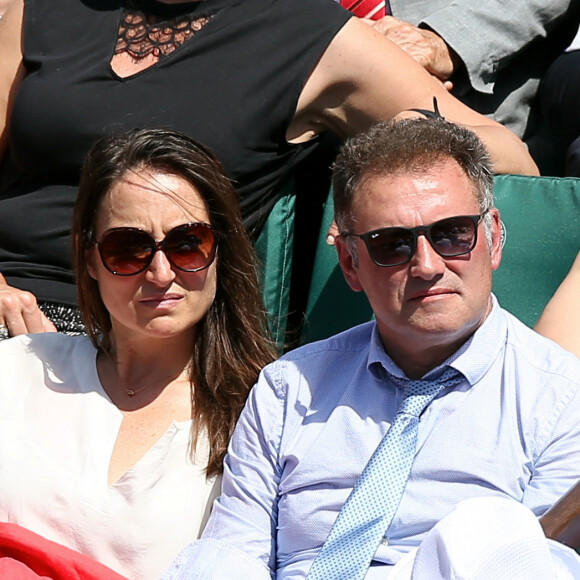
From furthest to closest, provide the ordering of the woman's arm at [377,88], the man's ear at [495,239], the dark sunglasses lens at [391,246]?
the woman's arm at [377,88] < the man's ear at [495,239] < the dark sunglasses lens at [391,246]

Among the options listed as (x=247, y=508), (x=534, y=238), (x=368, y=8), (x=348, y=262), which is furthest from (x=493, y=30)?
(x=247, y=508)

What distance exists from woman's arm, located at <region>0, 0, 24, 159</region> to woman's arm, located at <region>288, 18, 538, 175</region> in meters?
0.86

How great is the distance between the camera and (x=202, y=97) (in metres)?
2.78

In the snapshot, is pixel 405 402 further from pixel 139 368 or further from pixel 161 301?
pixel 139 368

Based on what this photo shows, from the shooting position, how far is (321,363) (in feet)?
7.05

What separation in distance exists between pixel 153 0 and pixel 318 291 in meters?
0.94

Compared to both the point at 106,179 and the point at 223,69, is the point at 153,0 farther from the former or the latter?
the point at 106,179

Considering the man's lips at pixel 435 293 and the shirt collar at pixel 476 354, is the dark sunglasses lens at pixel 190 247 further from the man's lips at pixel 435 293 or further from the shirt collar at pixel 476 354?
the man's lips at pixel 435 293

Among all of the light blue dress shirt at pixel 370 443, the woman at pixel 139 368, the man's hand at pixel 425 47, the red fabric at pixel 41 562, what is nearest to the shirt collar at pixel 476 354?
the light blue dress shirt at pixel 370 443

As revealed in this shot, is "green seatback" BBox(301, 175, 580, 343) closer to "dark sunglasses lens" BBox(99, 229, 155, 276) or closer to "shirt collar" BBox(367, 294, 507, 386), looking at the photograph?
"shirt collar" BBox(367, 294, 507, 386)

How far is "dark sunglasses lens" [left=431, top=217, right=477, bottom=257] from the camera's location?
191 centimetres

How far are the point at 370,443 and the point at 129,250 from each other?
70cm

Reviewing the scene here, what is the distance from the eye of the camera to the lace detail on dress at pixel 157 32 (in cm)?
285

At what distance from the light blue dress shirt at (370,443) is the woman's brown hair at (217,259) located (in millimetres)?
187
